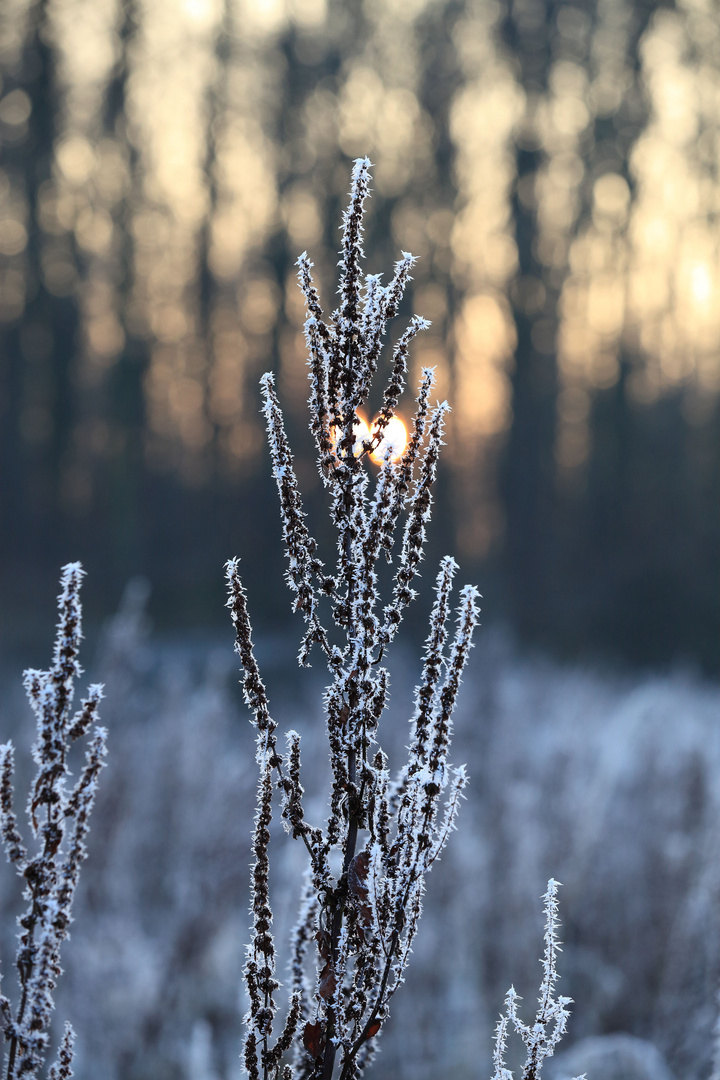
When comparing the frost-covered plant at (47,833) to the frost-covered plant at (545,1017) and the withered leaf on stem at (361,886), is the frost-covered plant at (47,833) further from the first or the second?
the frost-covered plant at (545,1017)

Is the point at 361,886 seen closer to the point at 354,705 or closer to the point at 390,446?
the point at 354,705

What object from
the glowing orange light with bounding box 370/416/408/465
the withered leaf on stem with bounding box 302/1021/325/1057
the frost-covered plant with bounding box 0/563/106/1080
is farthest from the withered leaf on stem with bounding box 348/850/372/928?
the glowing orange light with bounding box 370/416/408/465

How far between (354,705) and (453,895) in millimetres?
3984

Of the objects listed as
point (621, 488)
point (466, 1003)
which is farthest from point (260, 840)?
point (621, 488)

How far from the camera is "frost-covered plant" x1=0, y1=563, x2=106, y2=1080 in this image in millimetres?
1221

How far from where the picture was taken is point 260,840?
1.26 m

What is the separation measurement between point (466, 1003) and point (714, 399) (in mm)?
15373

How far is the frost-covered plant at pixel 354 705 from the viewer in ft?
4.09

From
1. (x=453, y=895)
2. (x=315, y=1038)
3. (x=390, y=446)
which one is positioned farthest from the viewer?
(x=453, y=895)

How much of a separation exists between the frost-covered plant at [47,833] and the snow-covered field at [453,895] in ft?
3.58

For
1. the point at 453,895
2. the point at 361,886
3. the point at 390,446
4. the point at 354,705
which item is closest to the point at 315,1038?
the point at 361,886

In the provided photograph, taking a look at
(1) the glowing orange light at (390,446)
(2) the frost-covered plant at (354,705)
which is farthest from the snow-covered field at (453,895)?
(1) the glowing orange light at (390,446)

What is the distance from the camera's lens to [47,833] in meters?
1.24

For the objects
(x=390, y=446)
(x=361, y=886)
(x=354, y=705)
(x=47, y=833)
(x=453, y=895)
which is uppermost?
(x=390, y=446)
